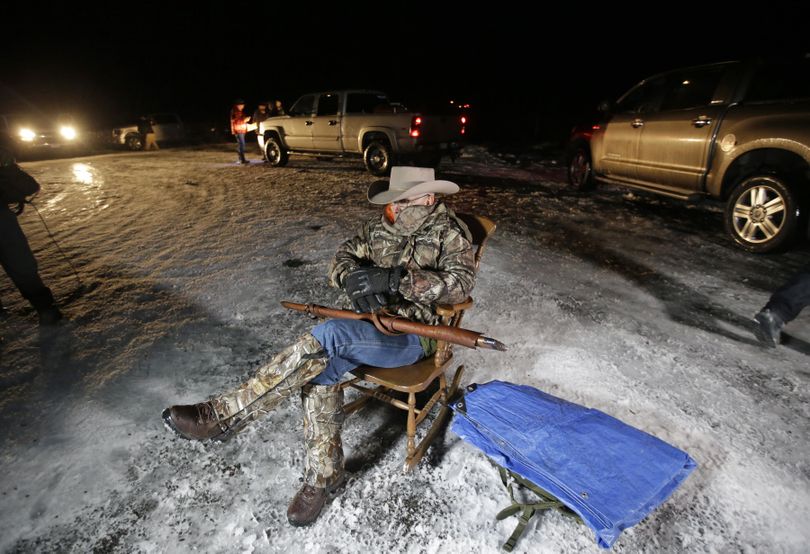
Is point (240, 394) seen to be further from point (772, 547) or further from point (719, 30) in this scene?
point (719, 30)

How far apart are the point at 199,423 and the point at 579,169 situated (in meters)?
8.25

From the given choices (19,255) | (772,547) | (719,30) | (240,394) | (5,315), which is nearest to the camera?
(772,547)

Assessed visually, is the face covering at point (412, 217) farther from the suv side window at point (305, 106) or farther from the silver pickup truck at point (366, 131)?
the suv side window at point (305, 106)

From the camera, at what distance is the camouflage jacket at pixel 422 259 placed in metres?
2.25

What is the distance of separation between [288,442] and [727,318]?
369 cm

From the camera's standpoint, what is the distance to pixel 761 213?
4.78m

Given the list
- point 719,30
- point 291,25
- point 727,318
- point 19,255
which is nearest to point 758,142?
point 727,318

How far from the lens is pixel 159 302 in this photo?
4.04 metres

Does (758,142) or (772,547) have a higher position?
(758,142)

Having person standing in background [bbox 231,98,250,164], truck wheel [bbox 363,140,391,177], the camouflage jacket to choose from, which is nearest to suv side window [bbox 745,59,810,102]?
the camouflage jacket

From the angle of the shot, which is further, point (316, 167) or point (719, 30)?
point (719, 30)

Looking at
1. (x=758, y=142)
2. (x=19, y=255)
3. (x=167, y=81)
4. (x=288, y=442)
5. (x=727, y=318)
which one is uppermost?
(x=167, y=81)

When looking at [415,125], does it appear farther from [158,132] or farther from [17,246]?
[158,132]

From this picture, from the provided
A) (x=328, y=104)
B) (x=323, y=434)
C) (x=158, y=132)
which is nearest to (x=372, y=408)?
(x=323, y=434)
